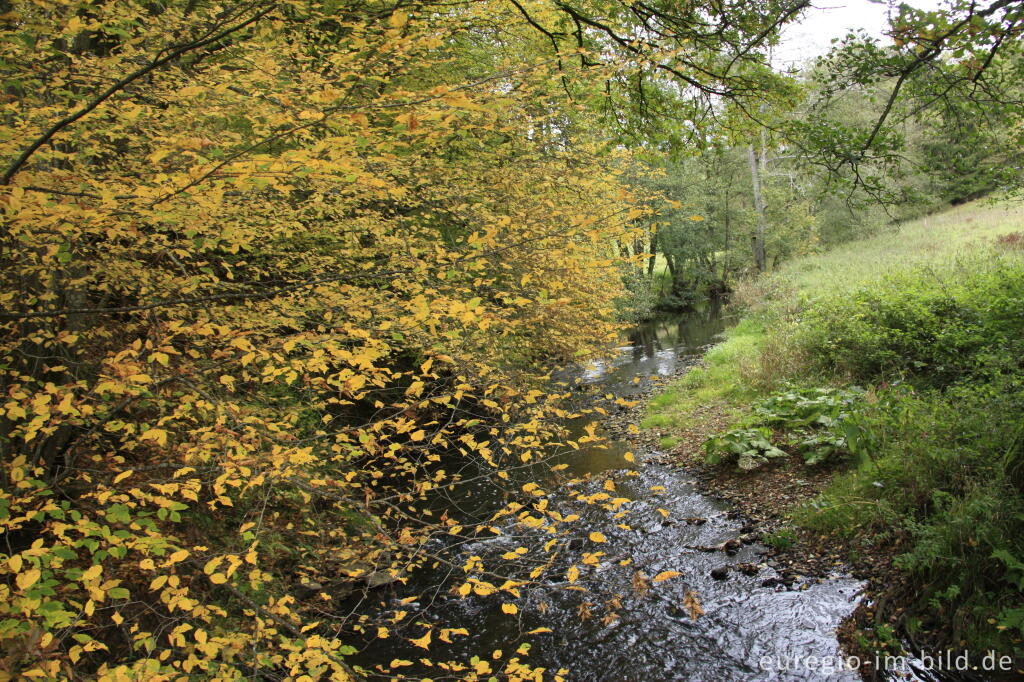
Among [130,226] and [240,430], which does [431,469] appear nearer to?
[240,430]

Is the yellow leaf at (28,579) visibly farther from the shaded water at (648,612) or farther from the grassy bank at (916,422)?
the grassy bank at (916,422)

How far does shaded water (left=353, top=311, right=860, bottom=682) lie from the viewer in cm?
523

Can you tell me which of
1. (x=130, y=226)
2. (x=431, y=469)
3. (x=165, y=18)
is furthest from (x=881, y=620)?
(x=165, y=18)

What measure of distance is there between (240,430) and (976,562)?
20.4 feet

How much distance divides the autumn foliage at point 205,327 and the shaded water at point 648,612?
119 cm

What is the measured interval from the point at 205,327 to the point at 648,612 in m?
5.13

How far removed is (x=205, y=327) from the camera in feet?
12.3

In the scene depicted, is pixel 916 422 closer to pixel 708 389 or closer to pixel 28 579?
pixel 708 389

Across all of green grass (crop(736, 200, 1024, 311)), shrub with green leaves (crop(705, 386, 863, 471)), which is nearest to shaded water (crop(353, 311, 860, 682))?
shrub with green leaves (crop(705, 386, 863, 471))

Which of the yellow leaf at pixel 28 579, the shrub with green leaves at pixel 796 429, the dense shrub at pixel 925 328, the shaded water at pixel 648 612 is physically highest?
the yellow leaf at pixel 28 579

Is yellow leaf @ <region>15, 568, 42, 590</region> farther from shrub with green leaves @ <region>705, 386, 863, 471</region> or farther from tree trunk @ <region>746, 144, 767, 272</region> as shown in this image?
tree trunk @ <region>746, 144, 767, 272</region>

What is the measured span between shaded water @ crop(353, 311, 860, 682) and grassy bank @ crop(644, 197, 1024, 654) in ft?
2.85

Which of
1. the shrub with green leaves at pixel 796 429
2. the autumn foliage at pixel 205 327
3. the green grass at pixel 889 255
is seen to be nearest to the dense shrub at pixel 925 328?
the shrub with green leaves at pixel 796 429

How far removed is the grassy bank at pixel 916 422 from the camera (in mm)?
4645
